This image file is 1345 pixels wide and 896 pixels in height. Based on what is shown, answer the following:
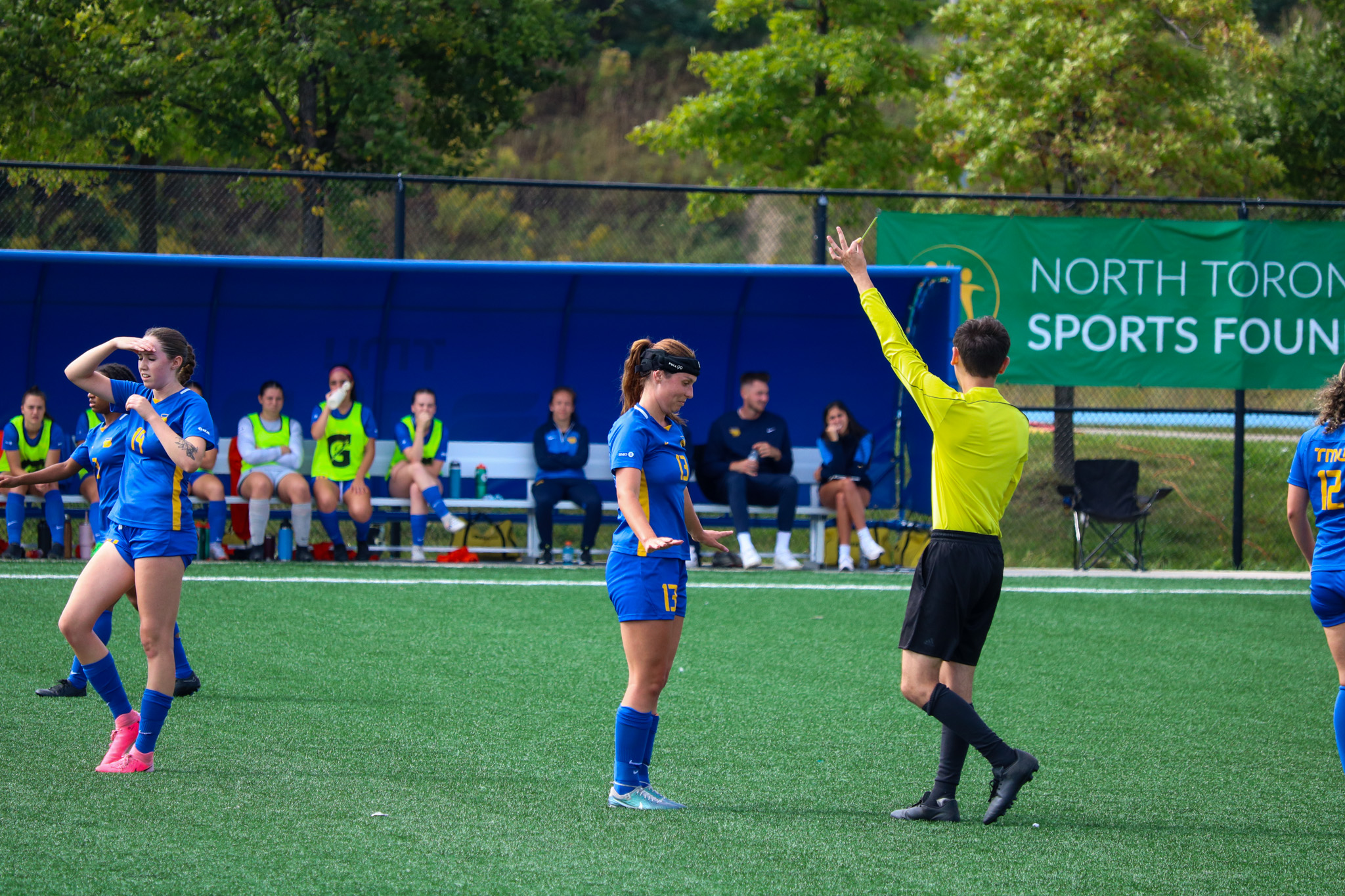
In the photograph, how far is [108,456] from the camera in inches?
198

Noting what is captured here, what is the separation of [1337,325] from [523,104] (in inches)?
411

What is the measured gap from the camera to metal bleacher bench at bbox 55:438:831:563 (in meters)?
11.0

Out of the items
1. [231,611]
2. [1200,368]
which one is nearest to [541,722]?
[231,611]

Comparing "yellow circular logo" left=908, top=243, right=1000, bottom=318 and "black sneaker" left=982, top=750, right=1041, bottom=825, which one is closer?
"black sneaker" left=982, top=750, right=1041, bottom=825

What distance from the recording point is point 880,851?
394cm

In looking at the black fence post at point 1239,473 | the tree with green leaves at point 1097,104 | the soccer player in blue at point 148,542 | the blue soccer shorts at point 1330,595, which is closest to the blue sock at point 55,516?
the soccer player in blue at point 148,542

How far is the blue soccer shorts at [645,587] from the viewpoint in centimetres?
413

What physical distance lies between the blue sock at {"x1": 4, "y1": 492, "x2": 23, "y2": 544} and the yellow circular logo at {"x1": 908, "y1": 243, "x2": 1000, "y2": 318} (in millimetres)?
7491

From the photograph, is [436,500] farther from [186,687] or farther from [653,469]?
[653,469]

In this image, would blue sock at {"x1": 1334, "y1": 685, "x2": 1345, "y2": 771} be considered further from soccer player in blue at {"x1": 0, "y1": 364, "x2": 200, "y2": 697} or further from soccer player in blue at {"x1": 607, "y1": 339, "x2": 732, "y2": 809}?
soccer player in blue at {"x1": 0, "y1": 364, "x2": 200, "y2": 697}

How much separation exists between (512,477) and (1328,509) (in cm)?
829

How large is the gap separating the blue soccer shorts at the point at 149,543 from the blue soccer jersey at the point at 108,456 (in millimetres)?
180

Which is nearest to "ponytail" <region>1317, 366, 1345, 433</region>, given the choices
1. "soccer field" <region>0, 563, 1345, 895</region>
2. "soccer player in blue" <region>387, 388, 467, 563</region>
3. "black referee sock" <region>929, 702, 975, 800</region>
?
"soccer field" <region>0, 563, 1345, 895</region>

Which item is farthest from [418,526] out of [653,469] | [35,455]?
[653,469]
